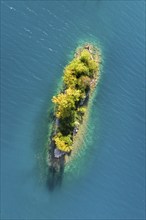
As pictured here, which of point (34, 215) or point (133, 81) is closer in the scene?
point (34, 215)

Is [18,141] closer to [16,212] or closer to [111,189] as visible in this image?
[16,212]

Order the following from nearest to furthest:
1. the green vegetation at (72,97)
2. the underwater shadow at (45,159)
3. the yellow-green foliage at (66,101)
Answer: the yellow-green foliage at (66,101) → the green vegetation at (72,97) → the underwater shadow at (45,159)

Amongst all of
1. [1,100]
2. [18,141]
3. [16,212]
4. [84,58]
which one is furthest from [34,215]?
[84,58]

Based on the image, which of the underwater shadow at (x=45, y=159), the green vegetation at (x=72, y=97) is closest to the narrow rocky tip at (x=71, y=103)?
the green vegetation at (x=72, y=97)

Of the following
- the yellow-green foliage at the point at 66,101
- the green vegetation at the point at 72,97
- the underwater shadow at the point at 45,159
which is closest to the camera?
the yellow-green foliage at the point at 66,101

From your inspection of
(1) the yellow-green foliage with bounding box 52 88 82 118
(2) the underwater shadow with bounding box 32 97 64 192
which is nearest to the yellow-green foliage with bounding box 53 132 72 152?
(2) the underwater shadow with bounding box 32 97 64 192

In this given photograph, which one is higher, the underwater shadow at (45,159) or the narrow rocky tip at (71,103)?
the narrow rocky tip at (71,103)

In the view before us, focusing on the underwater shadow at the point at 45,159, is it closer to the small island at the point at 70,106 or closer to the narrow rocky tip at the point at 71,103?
the small island at the point at 70,106
